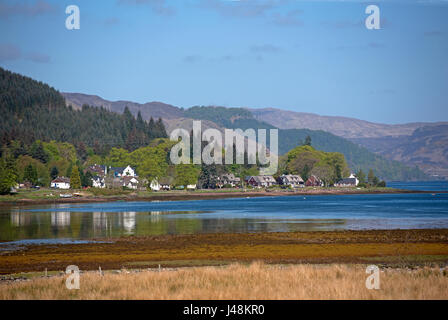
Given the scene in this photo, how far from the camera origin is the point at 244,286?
21578 mm

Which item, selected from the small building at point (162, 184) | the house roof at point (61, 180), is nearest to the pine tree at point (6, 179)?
the house roof at point (61, 180)

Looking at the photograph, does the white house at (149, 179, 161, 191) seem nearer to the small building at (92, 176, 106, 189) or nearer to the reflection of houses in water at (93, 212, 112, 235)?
the small building at (92, 176, 106, 189)

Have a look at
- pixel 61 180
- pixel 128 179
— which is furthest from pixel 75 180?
pixel 128 179

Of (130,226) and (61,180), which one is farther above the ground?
(61,180)

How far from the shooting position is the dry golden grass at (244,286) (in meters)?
19.6

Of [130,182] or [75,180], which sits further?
[130,182]

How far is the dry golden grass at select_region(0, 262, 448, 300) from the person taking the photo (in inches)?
771

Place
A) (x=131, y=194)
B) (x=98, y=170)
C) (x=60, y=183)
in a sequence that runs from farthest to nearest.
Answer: (x=98, y=170), (x=60, y=183), (x=131, y=194)

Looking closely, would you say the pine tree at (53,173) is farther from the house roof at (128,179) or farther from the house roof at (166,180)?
the house roof at (166,180)

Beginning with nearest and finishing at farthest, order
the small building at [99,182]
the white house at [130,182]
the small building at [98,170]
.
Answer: the small building at [99,182] < the white house at [130,182] < the small building at [98,170]

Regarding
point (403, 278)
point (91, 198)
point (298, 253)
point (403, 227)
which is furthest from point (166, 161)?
point (403, 278)

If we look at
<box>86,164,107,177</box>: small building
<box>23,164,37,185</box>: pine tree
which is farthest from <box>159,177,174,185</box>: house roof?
<box>23,164,37,185</box>: pine tree

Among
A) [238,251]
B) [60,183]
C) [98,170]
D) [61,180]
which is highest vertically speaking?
[98,170]

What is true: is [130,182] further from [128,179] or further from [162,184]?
[162,184]
